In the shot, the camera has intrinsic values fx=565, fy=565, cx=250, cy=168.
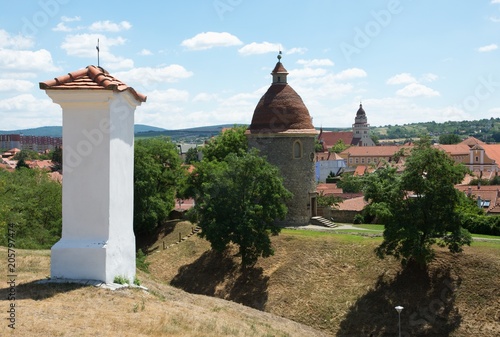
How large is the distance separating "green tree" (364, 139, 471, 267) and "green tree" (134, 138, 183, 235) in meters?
19.0

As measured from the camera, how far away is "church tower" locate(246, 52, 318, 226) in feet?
119

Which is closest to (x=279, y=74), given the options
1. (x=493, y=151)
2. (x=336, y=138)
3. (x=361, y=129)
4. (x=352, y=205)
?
(x=352, y=205)

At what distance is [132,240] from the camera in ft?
38.8

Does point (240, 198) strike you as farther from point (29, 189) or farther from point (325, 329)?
point (29, 189)

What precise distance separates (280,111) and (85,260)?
2654 centimetres

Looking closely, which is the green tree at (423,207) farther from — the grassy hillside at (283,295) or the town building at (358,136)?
the town building at (358,136)

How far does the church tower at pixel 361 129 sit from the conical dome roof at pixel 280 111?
419 feet

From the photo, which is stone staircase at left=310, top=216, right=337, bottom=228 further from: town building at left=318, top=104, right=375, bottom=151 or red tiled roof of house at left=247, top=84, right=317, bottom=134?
town building at left=318, top=104, right=375, bottom=151

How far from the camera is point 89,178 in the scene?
10867 millimetres

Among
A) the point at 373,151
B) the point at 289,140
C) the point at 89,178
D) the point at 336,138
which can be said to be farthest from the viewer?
Result: the point at 336,138

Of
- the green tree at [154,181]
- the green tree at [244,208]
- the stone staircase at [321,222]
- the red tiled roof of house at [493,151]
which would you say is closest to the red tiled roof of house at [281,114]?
the stone staircase at [321,222]

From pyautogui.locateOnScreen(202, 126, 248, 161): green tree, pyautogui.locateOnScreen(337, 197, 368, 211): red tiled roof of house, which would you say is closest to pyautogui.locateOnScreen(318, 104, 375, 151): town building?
pyautogui.locateOnScreen(202, 126, 248, 161): green tree

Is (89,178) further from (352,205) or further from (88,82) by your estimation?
(352,205)

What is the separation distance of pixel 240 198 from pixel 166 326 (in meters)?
20.5
